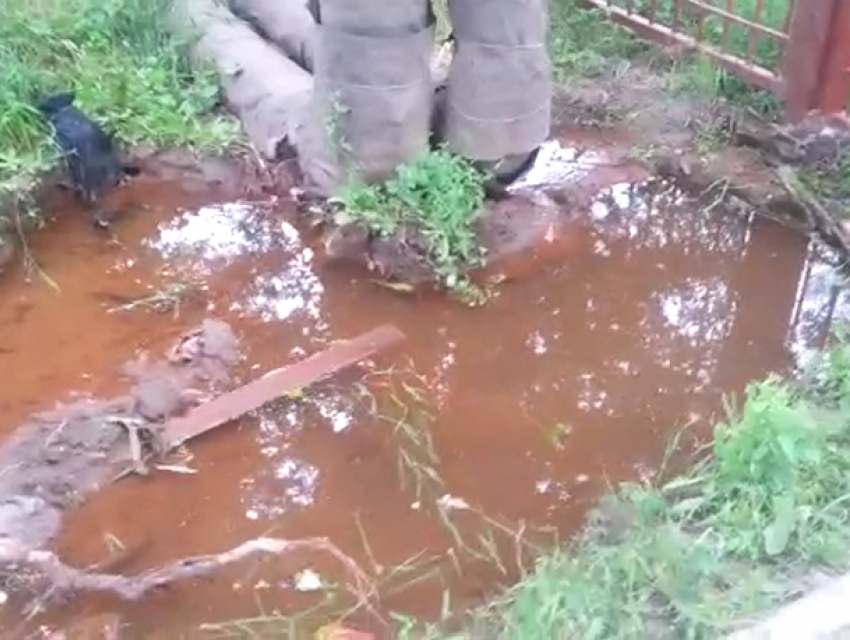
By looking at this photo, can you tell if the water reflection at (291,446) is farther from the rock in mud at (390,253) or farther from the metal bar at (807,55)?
the metal bar at (807,55)

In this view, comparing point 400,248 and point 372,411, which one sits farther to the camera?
point 400,248

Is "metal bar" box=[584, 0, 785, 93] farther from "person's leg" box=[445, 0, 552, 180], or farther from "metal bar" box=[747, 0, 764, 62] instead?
"person's leg" box=[445, 0, 552, 180]

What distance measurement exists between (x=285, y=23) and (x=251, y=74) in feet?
1.29

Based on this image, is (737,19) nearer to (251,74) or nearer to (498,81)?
(498,81)

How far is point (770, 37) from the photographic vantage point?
5.14 meters

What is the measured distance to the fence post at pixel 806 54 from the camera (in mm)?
4820

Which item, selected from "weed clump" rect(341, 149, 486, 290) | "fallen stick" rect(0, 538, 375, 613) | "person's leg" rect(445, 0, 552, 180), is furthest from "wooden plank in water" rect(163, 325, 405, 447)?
"person's leg" rect(445, 0, 552, 180)

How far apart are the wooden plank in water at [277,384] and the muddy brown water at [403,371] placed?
0.05 m

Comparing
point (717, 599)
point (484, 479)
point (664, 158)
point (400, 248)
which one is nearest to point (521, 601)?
point (717, 599)

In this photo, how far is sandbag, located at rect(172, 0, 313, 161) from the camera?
5.01 m

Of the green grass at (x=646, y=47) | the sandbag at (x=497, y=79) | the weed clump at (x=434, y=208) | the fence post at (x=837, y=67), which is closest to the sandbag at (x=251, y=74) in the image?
the weed clump at (x=434, y=208)

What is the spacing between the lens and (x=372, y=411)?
3.89 metres

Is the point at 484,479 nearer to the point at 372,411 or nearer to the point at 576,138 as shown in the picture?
the point at 372,411

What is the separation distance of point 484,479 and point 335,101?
1.61m
